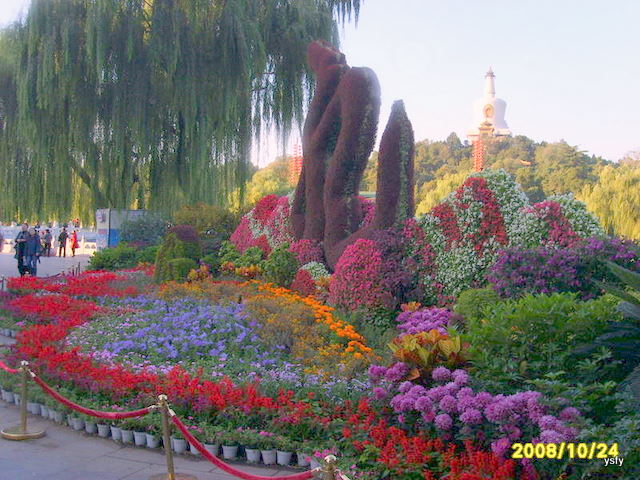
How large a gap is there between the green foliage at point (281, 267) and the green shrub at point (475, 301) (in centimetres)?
486

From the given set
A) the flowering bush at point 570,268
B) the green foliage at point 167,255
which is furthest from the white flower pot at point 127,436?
the green foliage at point 167,255

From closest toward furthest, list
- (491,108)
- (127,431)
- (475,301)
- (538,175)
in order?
(127,431), (475,301), (538,175), (491,108)

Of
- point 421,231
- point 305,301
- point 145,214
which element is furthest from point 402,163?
point 145,214

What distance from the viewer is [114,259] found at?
16.9 meters

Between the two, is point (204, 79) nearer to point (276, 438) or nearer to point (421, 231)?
point (421, 231)

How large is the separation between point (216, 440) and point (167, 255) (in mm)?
8145

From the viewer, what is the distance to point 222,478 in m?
4.66

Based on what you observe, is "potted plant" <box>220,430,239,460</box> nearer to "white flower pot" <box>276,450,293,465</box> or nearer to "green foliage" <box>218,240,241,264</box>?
"white flower pot" <box>276,450,293,465</box>

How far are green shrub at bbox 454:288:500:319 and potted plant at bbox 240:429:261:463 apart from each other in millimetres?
2706

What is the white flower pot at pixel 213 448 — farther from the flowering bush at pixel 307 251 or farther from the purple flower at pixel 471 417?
the flowering bush at pixel 307 251

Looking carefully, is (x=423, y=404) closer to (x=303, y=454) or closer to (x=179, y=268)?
(x=303, y=454)

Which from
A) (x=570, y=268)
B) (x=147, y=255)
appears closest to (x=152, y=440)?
(x=570, y=268)

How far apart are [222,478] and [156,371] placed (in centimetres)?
219
